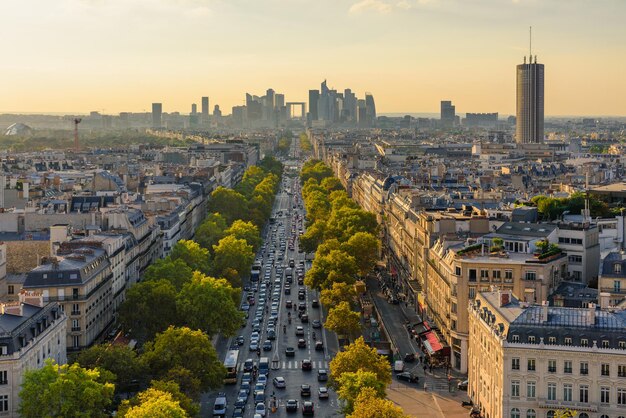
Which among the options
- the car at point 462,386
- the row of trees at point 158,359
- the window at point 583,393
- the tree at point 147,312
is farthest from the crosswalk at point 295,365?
the window at point 583,393

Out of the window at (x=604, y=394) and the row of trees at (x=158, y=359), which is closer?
the row of trees at (x=158, y=359)

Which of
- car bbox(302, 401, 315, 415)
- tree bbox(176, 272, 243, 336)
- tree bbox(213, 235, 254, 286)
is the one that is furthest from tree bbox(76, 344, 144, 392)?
tree bbox(213, 235, 254, 286)

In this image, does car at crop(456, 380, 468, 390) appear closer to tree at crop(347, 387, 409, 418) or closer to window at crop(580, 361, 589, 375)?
window at crop(580, 361, 589, 375)

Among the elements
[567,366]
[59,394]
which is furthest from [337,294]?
[59,394]

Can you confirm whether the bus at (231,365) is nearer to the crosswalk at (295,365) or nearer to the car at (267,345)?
the crosswalk at (295,365)

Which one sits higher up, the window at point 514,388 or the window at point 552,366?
the window at point 552,366

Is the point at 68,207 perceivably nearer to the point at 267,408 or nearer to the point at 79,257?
the point at 79,257

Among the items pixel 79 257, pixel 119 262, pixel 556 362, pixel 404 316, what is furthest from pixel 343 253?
pixel 556 362
